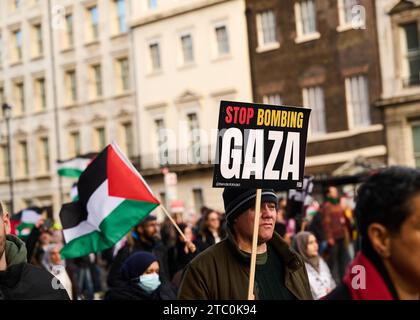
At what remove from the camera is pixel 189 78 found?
3650 cm

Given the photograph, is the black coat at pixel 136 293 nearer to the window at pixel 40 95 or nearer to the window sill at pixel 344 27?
the window sill at pixel 344 27

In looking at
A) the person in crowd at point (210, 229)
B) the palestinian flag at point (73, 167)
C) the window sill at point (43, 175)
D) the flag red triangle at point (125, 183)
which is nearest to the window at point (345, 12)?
the window sill at point (43, 175)

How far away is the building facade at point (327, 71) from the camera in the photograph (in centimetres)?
2955

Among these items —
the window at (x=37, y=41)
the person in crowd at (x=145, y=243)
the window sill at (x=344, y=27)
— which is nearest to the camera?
the person in crowd at (x=145, y=243)

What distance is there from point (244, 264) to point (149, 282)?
110 inches

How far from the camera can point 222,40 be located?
3544 cm

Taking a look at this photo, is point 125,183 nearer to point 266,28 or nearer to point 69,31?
point 266,28

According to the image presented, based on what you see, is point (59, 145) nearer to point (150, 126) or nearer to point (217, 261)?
point (150, 126)

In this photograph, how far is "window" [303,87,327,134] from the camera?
102ft

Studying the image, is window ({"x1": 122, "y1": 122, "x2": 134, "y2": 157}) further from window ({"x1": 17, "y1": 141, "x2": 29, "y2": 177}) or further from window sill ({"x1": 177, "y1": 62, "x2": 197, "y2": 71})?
window ({"x1": 17, "y1": 141, "x2": 29, "y2": 177})

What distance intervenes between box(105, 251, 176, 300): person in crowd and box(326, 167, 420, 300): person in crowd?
173 inches

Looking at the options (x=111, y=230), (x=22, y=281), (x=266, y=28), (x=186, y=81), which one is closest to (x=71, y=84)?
(x=186, y=81)

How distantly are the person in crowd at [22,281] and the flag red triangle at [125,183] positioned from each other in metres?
3.73

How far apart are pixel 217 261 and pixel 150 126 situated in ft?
111
